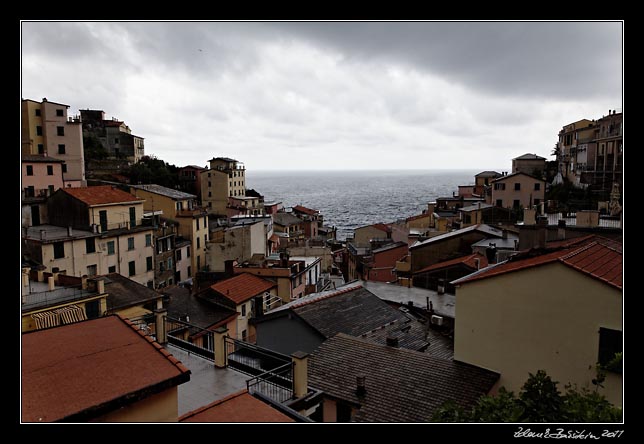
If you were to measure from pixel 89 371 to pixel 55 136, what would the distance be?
150 feet

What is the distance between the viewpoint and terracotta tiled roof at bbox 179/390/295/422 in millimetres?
5422

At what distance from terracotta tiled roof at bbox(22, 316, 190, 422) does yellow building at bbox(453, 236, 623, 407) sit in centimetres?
628

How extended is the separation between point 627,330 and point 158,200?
35.1 meters

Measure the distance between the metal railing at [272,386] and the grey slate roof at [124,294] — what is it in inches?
411

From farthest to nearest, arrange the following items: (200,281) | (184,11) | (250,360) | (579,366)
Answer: (200,281) → (250,360) → (579,366) → (184,11)

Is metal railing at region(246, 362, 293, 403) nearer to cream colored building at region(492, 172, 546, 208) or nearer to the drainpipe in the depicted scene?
the drainpipe

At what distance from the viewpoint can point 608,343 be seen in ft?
26.1

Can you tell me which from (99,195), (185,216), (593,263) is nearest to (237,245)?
(185,216)

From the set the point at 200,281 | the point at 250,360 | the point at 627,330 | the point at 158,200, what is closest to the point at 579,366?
the point at 627,330

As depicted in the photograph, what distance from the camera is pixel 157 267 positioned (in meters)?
31.8

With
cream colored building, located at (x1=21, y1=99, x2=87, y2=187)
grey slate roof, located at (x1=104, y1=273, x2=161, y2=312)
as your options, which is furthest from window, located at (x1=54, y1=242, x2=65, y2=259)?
cream colored building, located at (x1=21, y1=99, x2=87, y2=187)

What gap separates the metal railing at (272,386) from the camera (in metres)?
7.61

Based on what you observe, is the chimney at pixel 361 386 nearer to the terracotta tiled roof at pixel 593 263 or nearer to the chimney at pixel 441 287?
the terracotta tiled roof at pixel 593 263

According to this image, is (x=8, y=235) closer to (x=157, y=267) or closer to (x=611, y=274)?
(x=611, y=274)
